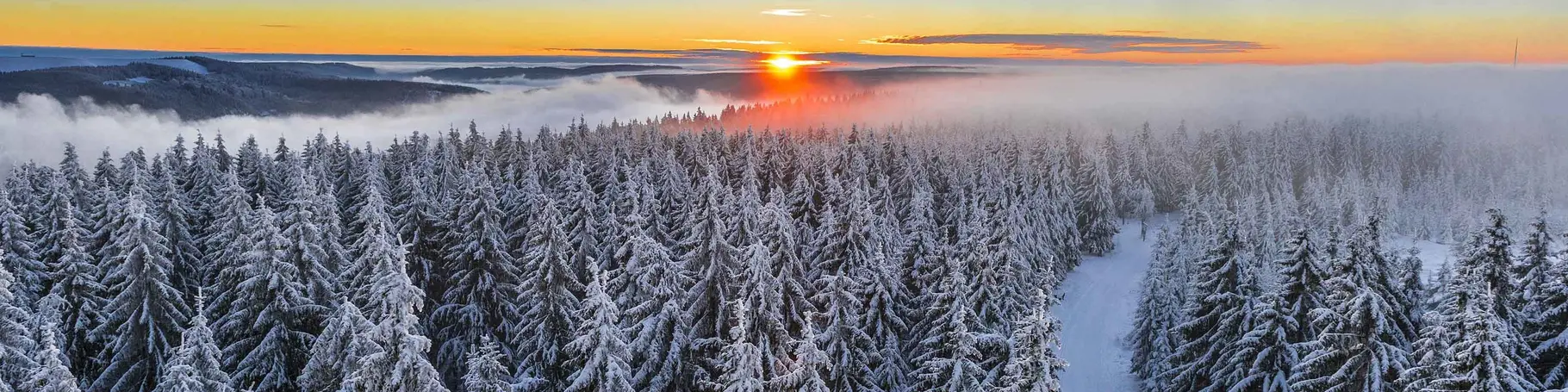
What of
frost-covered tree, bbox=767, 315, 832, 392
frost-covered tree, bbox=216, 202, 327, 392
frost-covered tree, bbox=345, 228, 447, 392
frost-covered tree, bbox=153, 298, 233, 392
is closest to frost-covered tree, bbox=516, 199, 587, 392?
frost-covered tree, bbox=216, 202, 327, 392

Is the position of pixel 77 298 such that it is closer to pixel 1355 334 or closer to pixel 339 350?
pixel 339 350

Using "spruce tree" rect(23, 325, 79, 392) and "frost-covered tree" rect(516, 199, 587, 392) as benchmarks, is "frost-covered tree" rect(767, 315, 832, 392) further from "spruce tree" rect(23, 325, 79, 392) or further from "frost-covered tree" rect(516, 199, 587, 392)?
"spruce tree" rect(23, 325, 79, 392)

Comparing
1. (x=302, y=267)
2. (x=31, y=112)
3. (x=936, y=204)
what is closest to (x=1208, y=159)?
(x=936, y=204)

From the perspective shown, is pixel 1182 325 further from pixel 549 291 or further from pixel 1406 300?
pixel 549 291

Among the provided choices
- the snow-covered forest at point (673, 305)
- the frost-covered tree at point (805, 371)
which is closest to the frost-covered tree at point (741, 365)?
the snow-covered forest at point (673, 305)

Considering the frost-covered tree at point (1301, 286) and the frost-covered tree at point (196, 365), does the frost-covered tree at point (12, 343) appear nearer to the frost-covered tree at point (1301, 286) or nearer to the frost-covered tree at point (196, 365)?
the frost-covered tree at point (196, 365)

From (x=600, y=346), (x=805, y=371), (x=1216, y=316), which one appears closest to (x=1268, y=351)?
(x=1216, y=316)
